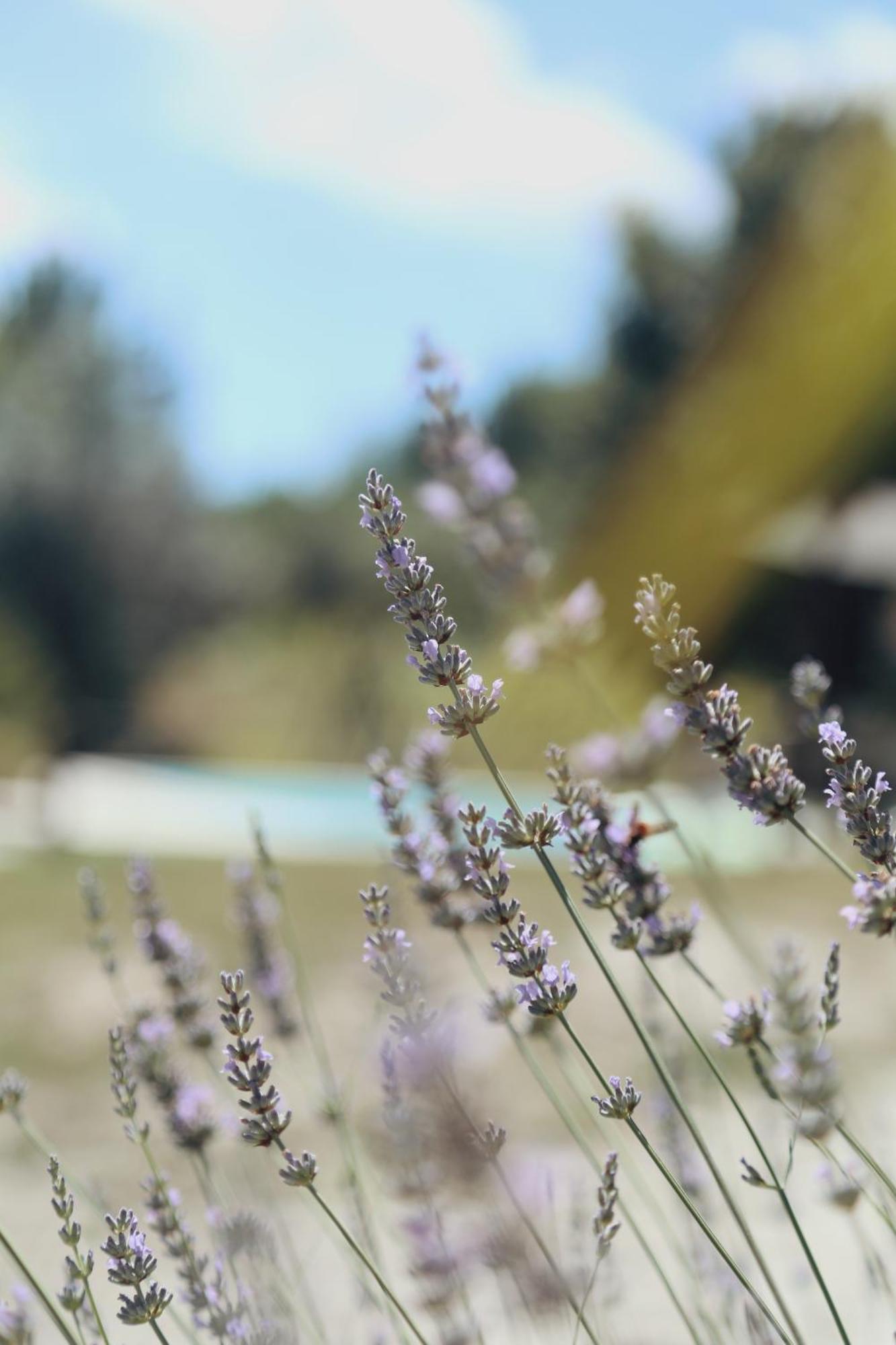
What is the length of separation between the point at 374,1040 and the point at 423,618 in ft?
4.32

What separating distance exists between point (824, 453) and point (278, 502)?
63.5 ft

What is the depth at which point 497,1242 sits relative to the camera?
4.74ft

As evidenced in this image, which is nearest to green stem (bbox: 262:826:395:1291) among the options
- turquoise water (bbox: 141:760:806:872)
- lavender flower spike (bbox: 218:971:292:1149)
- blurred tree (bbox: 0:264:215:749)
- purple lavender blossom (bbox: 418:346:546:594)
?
lavender flower spike (bbox: 218:971:292:1149)

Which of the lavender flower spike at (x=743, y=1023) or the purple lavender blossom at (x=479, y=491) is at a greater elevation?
the purple lavender blossom at (x=479, y=491)

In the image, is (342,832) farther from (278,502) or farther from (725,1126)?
(278,502)

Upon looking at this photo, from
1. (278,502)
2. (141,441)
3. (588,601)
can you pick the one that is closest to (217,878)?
(588,601)

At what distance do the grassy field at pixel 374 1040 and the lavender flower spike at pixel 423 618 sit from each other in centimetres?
43

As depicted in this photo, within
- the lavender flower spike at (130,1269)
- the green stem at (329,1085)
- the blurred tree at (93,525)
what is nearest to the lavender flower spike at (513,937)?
the lavender flower spike at (130,1269)

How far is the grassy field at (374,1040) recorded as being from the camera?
2.76m

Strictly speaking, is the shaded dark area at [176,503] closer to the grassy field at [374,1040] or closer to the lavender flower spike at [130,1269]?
the grassy field at [374,1040]

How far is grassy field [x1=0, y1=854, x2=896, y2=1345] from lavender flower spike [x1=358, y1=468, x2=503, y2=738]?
1.43 feet

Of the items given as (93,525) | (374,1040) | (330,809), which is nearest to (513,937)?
(374,1040)

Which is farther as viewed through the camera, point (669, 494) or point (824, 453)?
point (669, 494)

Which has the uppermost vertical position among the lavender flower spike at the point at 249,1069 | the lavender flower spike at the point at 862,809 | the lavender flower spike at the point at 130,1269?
the lavender flower spike at the point at 249,1069
